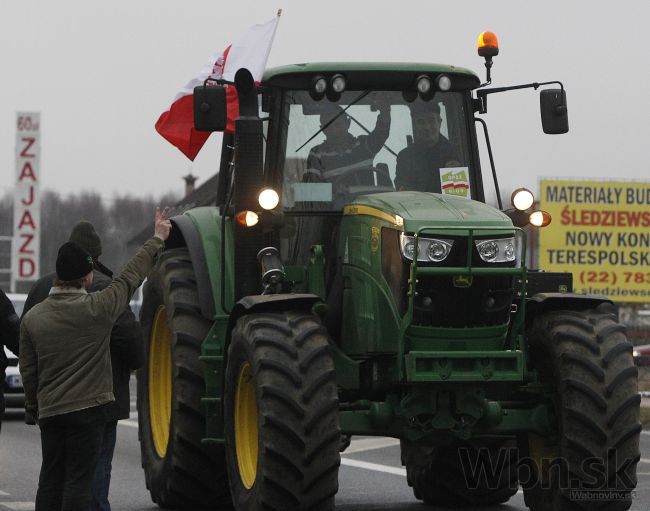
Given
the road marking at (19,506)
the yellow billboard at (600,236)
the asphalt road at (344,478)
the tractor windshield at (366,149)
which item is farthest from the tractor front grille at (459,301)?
the yellow billboard at (600,236)

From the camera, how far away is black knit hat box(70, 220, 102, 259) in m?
9.27

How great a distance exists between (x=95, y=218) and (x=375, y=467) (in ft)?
429

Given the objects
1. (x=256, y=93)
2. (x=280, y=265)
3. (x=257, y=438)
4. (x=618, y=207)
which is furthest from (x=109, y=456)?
(x=618, y=207)

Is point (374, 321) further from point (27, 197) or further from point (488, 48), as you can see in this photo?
point (27, 197)

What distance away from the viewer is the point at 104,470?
917cm

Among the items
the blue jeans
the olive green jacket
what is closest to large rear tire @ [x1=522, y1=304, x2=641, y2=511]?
the blue jeans

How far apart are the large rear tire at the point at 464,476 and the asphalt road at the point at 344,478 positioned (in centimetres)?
12

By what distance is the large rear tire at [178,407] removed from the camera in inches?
424

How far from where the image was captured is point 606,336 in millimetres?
9578

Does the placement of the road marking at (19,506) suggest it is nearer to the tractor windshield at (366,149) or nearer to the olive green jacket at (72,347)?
the tractor windshield at (366,149)

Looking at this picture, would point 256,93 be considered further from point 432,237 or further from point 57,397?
point 57,397

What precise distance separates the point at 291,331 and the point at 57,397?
1490 mm

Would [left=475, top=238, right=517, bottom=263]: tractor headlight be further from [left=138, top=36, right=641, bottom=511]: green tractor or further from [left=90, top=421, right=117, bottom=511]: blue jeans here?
[left=90, top=421, right=117, bottom=511]: blue jeans

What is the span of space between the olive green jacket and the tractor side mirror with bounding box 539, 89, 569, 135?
Answer: 349 cm
